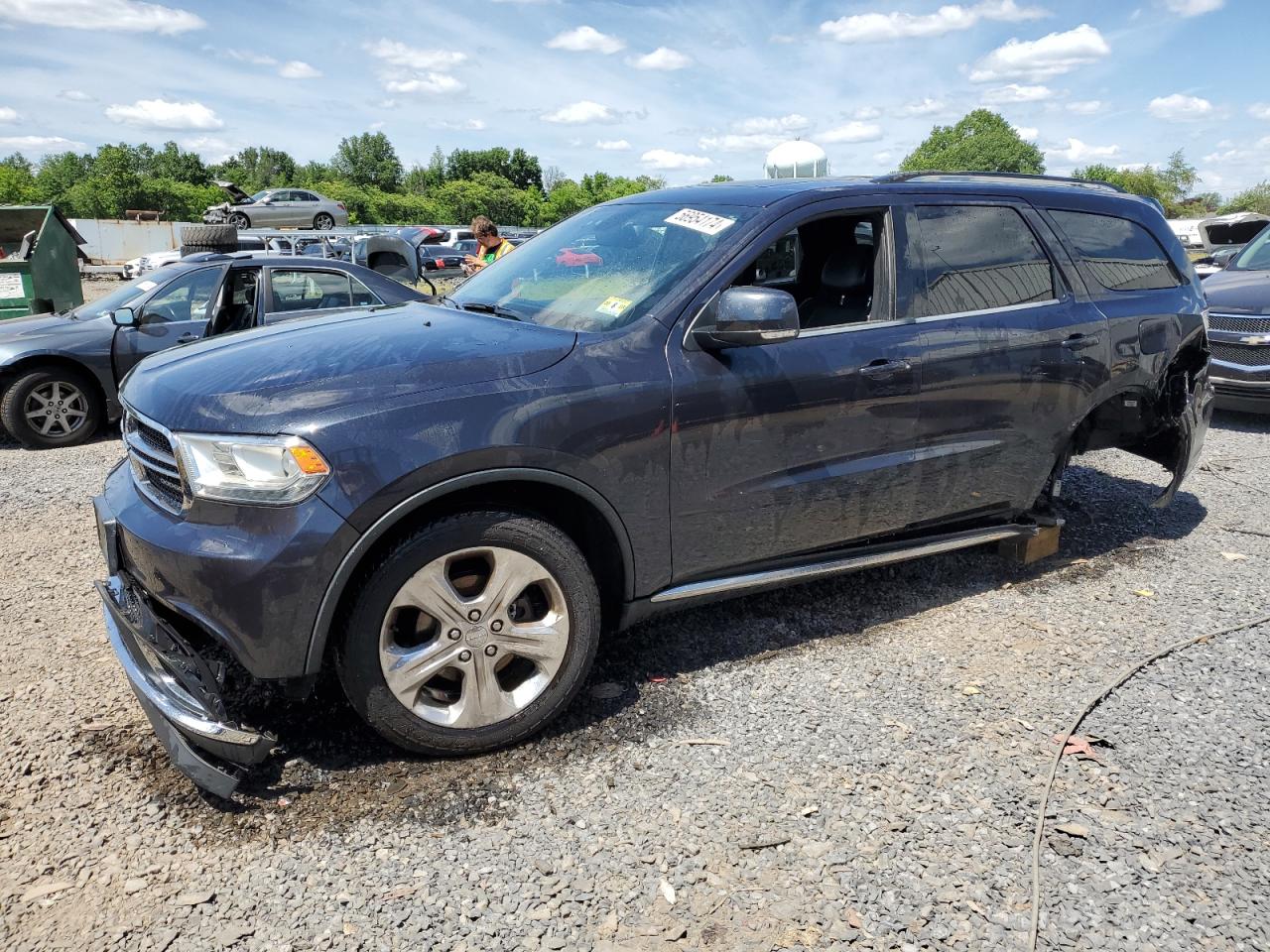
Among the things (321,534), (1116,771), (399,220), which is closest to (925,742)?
(1116,771)

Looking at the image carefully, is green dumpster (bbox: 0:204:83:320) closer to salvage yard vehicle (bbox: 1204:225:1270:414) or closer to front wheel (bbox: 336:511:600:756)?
front wheel (bbox: 336:511:600:756)

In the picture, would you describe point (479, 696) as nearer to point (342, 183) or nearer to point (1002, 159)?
point (342, 183)

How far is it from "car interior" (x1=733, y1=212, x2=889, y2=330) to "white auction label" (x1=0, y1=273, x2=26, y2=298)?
417 inches

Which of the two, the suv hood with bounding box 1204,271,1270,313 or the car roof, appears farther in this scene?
the suv hood with bounding box 1204,271,1270,313

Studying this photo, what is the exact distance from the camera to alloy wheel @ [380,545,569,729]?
9.12ft

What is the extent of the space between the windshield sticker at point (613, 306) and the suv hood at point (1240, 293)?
6.83 metres

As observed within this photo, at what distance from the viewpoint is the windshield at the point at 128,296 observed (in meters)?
8.18

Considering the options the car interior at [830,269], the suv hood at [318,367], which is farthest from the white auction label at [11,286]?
the car interior at [830,269]

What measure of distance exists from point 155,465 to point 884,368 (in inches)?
104

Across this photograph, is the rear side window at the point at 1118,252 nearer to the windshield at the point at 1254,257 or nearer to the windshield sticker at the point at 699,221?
the windshield sticker at the point at 699,221

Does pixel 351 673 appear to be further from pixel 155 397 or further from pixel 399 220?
pixel 399 220

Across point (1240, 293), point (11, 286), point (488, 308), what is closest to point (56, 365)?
point (11, 286)

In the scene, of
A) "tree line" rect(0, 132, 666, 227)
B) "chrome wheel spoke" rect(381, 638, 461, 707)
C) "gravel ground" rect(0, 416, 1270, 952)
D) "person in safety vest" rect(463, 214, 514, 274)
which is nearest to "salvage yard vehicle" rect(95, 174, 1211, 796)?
"chrome wheel spoke" rect(381, 638, 461, 707)

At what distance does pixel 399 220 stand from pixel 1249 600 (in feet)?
210
